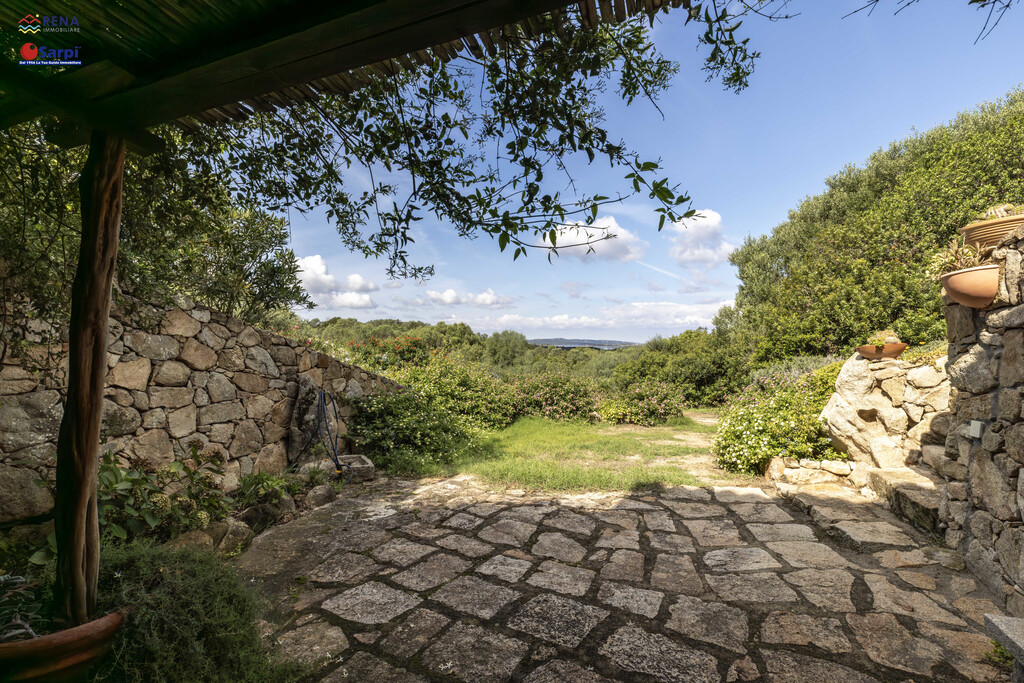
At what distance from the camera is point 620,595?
2.68m

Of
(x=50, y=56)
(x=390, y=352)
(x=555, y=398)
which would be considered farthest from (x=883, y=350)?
(x=390, y=352)

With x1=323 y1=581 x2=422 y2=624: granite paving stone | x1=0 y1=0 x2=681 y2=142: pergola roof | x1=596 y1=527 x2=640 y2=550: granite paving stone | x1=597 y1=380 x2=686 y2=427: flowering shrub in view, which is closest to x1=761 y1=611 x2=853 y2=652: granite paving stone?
x1=596 y1=527 x2=640 y2=550: granite paving stone

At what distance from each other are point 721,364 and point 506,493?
9.02 m

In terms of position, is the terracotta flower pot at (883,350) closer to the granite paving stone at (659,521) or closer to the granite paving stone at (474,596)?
the granite paving stone at (659,521)

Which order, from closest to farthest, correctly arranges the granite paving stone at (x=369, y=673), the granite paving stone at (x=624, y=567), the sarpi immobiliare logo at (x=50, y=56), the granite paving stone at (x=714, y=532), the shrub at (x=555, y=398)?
1. the sarpi immobiliare logo at (x=50, y=56)
2. the granite paving stone at (x=369, y=673)
3. the granite paving stone at (x=624, y=567)
4. the granite paving stone at (x=714, y=532)
5. the shrub at (x=555, y=398)

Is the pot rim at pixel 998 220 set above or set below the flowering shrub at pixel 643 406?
above

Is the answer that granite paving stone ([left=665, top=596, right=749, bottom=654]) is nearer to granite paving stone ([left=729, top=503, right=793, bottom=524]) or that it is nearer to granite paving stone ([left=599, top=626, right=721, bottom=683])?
granite paving stone ([left=599, top=626, right=721, bottom=683])

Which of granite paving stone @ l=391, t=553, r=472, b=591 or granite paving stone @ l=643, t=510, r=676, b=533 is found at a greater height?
granite paving stone @ l=391, t=553, r=472, b=591

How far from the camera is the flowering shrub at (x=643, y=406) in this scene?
9016 mm

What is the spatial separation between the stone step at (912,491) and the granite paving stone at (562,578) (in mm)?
2613

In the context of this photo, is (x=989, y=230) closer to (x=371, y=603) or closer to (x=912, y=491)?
(x=912, y=491)

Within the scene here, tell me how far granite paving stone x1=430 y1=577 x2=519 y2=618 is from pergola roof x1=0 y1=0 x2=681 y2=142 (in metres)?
2.61

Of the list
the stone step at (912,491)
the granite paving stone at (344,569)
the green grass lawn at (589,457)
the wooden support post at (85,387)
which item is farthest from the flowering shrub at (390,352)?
the stone step at (912,491)

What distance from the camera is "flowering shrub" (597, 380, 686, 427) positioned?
9.02 meters
